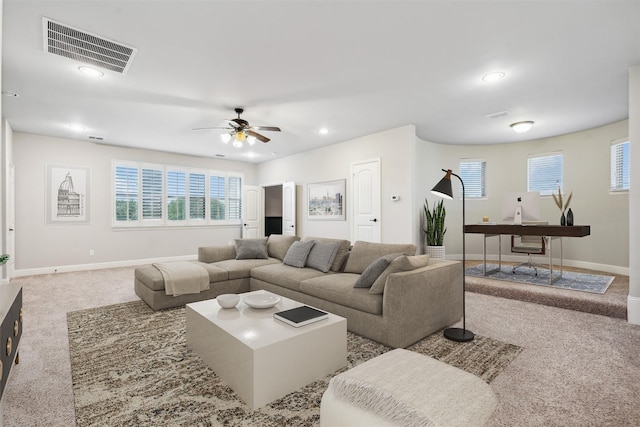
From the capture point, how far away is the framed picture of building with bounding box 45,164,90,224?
6.12 m

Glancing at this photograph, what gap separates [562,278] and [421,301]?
351 cm

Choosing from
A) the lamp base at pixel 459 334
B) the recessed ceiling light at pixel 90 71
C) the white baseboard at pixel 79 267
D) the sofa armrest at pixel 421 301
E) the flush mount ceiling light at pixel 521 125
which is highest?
the recessed ceiling light at pixel 90 71

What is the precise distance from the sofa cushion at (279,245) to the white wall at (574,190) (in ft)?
10.7

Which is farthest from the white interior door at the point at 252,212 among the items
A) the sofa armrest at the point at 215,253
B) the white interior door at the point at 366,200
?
the sofa armrest at the point at 215,253

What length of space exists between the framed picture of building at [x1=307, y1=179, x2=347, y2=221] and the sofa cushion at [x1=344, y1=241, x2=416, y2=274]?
2.76 meters

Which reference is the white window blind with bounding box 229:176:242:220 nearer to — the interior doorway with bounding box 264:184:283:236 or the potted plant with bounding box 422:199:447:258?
the interior doorway with bounding box 264:184:283:236

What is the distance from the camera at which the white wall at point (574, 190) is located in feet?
18.3

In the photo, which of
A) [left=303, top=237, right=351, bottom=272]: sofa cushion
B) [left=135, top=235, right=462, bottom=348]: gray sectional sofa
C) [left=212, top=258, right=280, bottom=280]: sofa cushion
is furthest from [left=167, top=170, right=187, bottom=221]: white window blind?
[left=303, top=237, right=351, bottom=272]: sofa cushion

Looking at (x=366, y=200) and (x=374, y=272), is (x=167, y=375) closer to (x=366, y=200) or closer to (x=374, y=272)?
(x=374, y=272)

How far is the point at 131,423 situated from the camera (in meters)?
1.77

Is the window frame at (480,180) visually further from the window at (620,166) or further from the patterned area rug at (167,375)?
the patterned area rug at (167,375)

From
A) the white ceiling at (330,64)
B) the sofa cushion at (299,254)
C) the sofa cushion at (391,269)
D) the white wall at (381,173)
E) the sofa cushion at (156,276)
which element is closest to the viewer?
the white ceiling at (330,64)

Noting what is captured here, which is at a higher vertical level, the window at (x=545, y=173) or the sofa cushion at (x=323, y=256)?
the window at (x=545, y=173)

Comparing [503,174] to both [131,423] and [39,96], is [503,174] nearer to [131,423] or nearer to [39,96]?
[131,423]
